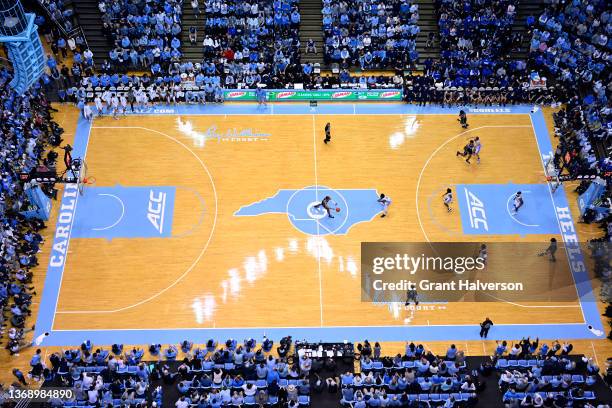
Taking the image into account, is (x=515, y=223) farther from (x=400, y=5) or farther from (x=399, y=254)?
(x=400, y=5)

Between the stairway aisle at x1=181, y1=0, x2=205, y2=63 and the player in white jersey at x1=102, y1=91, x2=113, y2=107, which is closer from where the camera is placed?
the player in white jersey at x1=102, y1=91, x2=113, y2=107

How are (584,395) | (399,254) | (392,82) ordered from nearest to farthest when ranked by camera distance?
(584,395) → (399,254) → (392,82)

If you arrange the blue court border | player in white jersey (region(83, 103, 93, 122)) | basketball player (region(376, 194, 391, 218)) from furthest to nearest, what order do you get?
1. player in white jersey (region(83, 103, 93, 122))
2. basketball player (region(376, 194, 391, 218))
3. the blue court border

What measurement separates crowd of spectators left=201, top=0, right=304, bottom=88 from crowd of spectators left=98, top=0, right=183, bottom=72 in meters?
2.14

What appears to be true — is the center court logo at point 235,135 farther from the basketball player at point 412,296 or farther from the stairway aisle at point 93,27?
the basketball player at point 412,296

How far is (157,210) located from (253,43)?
13.1 meters

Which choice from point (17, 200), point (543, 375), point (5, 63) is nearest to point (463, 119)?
point (543, 375)

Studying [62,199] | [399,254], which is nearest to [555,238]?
[399,254]

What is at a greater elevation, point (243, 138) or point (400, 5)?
point (400, 5)

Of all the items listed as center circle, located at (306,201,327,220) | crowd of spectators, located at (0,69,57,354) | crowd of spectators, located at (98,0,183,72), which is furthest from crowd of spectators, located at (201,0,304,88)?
crowd of spectators, located at (0,69,57,354)

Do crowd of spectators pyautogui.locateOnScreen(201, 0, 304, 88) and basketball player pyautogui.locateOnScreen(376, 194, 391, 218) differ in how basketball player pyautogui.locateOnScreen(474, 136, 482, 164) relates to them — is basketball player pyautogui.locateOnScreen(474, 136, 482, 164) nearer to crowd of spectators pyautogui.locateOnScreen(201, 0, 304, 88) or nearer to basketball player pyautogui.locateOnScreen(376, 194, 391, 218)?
basketball player pyautogui.locateOnScreen(376, 194, 391, 218)

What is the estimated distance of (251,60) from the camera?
4491 centimetres

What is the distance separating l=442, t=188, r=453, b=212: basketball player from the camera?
126 feet

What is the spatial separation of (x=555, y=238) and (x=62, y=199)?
Answer: 26.2m
